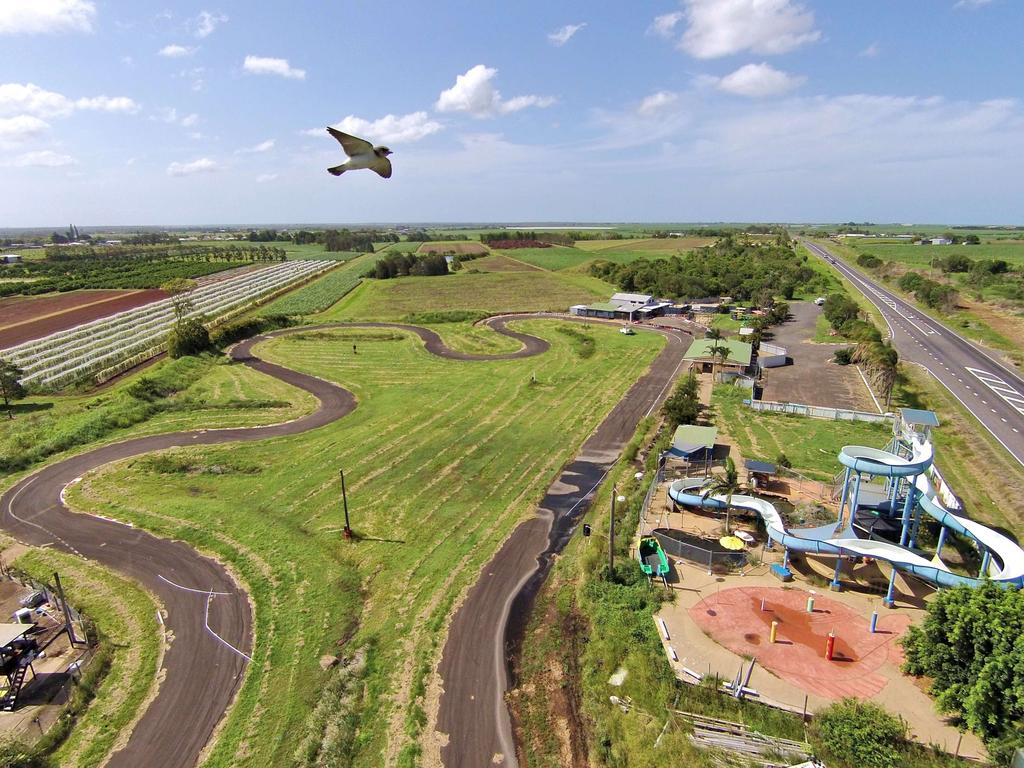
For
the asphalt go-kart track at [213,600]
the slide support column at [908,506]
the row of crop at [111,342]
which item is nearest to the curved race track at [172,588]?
the asphalt go-kart track at [213,600]

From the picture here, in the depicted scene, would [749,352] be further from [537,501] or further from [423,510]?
[423,510]

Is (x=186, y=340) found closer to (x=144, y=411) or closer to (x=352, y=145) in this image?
(x=144, y=411)

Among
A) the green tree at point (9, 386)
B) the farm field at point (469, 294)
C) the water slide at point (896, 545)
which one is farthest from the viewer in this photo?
the farm field at point (469, 294)

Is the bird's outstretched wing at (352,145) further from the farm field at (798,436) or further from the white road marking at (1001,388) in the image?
the white road marking at (1001,388)

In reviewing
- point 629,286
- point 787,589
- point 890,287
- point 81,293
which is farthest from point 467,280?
point 787,589

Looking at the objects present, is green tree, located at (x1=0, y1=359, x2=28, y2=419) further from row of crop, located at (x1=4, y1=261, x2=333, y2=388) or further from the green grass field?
the green grass field
